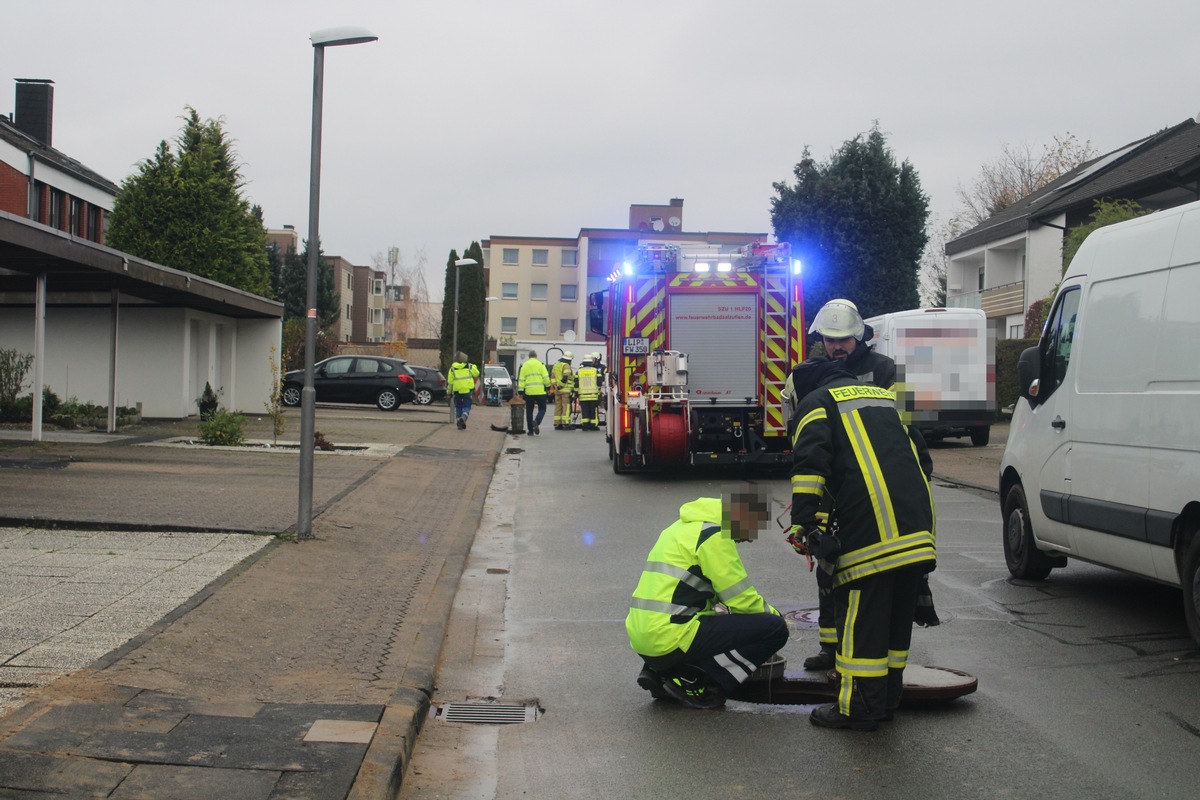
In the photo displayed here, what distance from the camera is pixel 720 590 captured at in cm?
553

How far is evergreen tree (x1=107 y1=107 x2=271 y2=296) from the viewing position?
28.5m

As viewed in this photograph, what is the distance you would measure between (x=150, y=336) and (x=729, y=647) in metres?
22.1

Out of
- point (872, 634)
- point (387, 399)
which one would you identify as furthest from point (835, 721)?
point (387, 399)

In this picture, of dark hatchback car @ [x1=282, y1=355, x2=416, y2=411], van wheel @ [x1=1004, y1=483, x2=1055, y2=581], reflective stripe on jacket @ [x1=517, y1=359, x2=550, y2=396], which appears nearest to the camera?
van wheel @ [x1=1004, y1=483, x2=1055, y2=581]

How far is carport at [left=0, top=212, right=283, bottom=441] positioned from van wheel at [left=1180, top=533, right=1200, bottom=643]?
1672cm

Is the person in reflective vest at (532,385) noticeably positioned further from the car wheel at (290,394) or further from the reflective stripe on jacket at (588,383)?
the car wheel at (290,394)

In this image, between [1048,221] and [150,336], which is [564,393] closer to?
[150,336]

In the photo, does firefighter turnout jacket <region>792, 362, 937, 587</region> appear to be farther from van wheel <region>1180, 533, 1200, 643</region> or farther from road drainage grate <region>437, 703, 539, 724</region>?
van wheel <region>1180, 533, 1200, 643</region>

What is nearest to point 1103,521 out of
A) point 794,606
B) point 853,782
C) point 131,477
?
point 794,606

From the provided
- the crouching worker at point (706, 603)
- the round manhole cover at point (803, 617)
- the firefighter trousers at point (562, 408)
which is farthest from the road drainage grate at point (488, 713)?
the firefighter trousers at point (562, 408)

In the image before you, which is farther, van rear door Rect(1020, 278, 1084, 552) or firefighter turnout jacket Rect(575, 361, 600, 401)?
firefighter turnout jacket Rect(575, 361, 600, 401)

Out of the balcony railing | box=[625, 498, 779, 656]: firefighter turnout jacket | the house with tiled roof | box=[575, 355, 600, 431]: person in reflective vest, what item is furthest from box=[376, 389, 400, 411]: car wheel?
box=[625, 498, 779, 656]: firefighter turnout jacket

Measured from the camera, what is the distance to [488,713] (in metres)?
5.84

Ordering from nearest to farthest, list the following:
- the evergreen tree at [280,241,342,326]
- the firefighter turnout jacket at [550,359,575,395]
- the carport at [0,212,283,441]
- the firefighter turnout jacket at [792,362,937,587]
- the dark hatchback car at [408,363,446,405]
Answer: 1. the firefighter turnout jacket at [792,362,937,587]
2. the carport at [0,212,283,441]
3. the firefighter turnout jacket at [550,359,575,395]
4. the dark hatchback car at [408,363,446,405]
5. the evergreen tree at [280,241,342,326]
